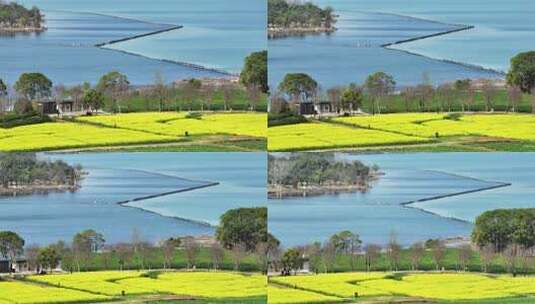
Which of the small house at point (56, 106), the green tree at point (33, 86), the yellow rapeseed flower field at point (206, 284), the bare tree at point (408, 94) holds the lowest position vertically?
the yellow rapeseed flower field at point (206, 284)

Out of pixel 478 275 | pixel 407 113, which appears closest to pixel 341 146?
pixel 407 113

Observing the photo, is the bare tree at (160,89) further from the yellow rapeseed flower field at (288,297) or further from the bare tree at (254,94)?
the yellow rapeseed flower field at (288,297)

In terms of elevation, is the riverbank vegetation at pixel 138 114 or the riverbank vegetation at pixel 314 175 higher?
the riverbank vegetation at pixel 138 114

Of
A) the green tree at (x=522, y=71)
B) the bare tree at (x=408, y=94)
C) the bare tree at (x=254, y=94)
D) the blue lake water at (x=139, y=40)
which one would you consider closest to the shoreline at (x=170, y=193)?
the bare tree at (x=254, y=94)

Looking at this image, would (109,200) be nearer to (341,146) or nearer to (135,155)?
(135,155)

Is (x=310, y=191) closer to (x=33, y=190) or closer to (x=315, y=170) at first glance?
(x=315, y=170)

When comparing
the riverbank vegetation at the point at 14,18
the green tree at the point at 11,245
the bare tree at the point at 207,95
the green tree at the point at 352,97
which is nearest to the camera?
the green tree at the point at 11,245

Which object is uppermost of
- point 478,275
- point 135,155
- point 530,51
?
point 530,51
